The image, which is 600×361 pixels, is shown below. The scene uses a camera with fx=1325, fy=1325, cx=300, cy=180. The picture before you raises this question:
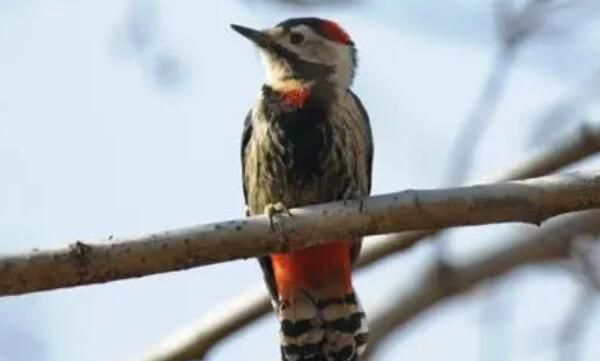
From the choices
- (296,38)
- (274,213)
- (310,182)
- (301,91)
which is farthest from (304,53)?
(274,213)

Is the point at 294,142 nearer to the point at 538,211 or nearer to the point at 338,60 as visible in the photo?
the point at 338,60

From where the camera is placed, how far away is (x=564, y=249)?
15.4 ft

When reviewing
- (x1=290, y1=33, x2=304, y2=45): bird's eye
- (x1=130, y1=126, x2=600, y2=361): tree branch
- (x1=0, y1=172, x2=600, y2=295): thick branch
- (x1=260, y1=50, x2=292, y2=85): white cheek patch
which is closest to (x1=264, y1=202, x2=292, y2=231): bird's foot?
(x1=0, y1=172, x2=600, y2=295): thick branch

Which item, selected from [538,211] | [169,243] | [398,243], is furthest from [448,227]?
[398,243]

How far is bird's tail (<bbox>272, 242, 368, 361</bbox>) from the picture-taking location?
4.12m

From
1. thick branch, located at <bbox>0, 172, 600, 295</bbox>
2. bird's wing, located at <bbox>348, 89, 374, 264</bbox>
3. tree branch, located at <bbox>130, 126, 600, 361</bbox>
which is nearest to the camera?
thick branch, located at <bbox>0, 172, 600, 295</bbox>

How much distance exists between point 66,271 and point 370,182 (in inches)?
71.3

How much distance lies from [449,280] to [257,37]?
1.08m

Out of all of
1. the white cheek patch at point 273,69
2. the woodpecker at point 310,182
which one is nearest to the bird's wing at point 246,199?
the woodpecker at point 310,182

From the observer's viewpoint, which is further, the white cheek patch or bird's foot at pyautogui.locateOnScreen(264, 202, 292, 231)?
the white cheek patch

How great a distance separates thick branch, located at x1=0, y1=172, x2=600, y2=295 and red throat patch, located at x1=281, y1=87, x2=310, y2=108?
1172 mm

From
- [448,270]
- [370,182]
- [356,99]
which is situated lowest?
[448,270]

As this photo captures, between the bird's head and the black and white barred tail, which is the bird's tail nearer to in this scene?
the black and white barred tail

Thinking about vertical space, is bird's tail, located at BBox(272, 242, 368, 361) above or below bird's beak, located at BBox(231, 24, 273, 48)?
below
